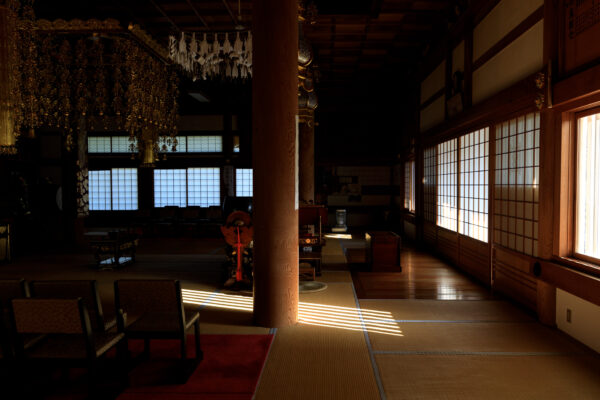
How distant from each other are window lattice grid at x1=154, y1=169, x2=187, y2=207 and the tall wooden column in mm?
10159

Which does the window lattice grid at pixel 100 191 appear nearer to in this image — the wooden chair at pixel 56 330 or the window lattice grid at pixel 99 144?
the window lattice grid at pixel 99 144

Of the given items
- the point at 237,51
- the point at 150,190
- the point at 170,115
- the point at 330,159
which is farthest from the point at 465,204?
the point at 150,190

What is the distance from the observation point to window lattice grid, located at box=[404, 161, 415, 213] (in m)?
10.3

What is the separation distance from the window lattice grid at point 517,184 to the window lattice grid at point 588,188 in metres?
0.59

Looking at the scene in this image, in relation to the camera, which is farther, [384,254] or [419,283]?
[384,254]

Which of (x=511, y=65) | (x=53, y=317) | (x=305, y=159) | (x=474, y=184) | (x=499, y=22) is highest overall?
(x=499, y=22)

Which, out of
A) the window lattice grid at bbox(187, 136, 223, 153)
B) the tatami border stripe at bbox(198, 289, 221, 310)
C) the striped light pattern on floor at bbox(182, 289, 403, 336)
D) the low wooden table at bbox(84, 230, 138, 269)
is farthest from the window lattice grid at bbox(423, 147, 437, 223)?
the window lattice grid at bbox(187, 136, 223, 153)

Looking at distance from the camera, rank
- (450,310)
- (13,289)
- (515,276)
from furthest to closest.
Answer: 1. (515,276)
2. (450,310)
3. (13,289)

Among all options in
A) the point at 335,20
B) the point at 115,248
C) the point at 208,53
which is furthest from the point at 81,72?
the point at 335,20

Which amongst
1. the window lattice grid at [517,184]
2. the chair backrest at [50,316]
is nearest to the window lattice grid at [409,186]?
the window lattice grid at [517,184]

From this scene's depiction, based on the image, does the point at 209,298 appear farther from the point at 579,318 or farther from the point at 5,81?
the point at 579,318

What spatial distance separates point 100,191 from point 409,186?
401 inches

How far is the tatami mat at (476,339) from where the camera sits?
3184mm

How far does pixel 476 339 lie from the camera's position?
133 inches
